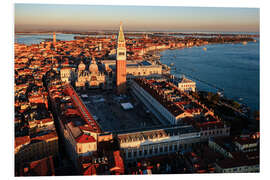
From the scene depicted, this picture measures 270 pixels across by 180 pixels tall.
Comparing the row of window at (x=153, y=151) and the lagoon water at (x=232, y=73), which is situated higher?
the lagoon water at (x=232, y=73)

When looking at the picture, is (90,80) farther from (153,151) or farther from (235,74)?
Answer: (235,74)

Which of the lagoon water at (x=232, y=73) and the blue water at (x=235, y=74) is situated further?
the blue water at (x=235, y=74)

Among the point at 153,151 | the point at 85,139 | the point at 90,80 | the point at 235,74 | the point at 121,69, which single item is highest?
the point at 121,69

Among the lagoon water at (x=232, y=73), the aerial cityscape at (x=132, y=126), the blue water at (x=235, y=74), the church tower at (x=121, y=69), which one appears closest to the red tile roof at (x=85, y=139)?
the aerial cityscape at (x=132, y=126)

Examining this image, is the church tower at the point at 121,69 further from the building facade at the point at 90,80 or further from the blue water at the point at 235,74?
the blue water at the point at 235,74

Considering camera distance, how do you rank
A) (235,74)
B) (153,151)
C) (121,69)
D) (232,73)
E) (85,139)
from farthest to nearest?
(232,73), (235,74), (121,69), (153,151), (85,139)

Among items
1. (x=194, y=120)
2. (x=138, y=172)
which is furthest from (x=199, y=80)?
(x=138, y=172)

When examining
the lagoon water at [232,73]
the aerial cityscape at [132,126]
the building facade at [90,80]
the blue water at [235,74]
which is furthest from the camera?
the building facade at [90,80]

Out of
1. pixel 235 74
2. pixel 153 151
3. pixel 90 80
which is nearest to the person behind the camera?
pixel 153 151

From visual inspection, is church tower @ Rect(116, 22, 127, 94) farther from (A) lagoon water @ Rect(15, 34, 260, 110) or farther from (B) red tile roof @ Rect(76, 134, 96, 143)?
(B) red tile roof @ Rect(76, 134, 96, 143)

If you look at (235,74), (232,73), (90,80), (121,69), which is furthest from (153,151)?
(232,73)

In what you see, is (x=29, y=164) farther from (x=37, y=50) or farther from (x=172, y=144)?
(x=37, y=50)
